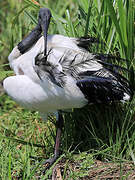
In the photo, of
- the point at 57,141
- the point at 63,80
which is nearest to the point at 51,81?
the point at 63,80

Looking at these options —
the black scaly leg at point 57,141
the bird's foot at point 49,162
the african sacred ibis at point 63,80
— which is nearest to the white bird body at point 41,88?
the african sacred ibis at point 63,80

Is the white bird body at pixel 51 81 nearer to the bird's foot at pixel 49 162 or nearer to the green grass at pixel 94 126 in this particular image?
the green grass at pixel 94 126

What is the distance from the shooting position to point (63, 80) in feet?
7.29

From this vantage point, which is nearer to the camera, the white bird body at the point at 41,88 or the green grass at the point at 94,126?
the white bird body at the point at 41,88

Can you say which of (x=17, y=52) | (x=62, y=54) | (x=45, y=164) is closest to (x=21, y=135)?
(x=45, y=164)

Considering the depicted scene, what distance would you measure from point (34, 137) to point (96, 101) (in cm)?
83

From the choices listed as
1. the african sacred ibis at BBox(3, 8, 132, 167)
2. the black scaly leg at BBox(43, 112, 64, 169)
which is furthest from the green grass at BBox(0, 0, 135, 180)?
the african sacred ibis at BBox(3, 8, 132, 167)

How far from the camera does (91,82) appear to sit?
228cm

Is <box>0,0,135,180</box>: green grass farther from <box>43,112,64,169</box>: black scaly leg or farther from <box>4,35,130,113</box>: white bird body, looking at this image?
<box>4,35,130,113</box>: white bird body

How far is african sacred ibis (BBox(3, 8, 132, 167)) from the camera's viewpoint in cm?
223

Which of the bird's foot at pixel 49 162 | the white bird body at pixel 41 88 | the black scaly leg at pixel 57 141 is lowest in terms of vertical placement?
the bird's foot at pixel 49 162

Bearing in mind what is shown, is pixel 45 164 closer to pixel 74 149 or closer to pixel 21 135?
pixel 74 149

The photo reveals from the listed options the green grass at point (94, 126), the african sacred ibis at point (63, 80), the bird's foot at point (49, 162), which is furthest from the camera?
the bird's foot at point (49, 162)

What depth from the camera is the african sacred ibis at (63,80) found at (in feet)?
7.32
